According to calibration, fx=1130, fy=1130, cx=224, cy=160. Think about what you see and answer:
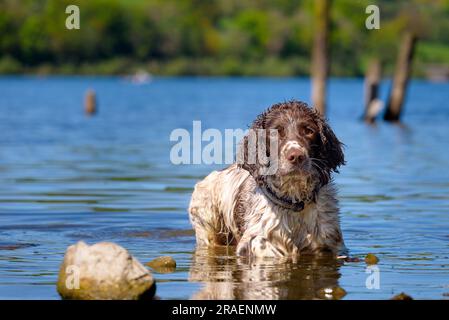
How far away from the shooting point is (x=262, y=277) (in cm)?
1105

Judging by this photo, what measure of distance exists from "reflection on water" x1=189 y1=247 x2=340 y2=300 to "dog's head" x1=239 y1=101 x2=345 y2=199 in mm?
760

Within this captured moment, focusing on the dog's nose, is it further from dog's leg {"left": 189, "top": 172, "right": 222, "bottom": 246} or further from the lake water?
dog's leg {"left": 189, "top": 172, "right": 222, "bottom": 246}

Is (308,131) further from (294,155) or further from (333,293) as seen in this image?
(333,293)

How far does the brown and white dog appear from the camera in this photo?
11.3 meters

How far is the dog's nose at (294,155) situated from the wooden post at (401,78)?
31.6 m

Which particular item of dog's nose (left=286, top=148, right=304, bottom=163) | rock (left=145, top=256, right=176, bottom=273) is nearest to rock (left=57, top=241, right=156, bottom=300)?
rock (left=145, top=256, right=176, bottom=273)

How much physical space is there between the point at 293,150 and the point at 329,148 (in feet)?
2.82

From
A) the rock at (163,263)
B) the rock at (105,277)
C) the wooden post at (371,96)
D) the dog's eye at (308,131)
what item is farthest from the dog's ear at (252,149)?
the wooden post at (371,96)

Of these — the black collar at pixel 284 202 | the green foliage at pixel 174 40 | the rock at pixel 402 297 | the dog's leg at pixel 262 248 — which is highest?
the green foliage at pixel 174 40

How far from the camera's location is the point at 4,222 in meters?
15.5

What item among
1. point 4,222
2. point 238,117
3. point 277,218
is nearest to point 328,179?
point 277,218

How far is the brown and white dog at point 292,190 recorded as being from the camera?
1132 centimetres

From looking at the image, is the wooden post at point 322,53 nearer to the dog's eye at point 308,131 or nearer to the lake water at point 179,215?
the lake water at point 179,215

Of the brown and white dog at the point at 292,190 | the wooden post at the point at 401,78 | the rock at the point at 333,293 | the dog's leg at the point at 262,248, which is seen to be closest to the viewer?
the rock at the point at 333,293
